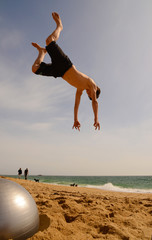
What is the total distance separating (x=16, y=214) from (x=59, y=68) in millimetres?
2929

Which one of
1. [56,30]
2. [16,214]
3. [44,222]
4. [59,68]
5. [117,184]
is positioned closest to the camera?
[16,214]

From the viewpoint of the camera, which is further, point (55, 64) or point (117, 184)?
point (117, 184)

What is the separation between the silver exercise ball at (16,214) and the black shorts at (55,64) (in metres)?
2.47

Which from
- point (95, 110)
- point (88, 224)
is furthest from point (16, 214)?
point (95, 110)

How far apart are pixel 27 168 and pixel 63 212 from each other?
20.4 meters

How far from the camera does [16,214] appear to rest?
9.05 feet

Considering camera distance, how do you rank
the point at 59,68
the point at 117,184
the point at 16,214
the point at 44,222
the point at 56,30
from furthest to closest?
the point at 117,184 < the point at 56,30 < the point at 59,68 < the point at 44,222 < the point at 16,214

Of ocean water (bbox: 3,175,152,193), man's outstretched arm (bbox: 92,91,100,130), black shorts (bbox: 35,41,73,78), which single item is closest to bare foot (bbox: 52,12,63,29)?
black shorts (bbox: 35,41,73,78)

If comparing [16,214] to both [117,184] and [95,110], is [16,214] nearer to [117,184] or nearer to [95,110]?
[95,110]

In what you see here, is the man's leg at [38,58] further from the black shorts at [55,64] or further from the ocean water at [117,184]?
the ocean water at [117,184]

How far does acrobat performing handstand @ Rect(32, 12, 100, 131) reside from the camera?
3.84 metres

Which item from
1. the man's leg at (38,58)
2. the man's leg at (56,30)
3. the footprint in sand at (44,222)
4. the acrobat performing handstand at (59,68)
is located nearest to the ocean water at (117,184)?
the footprint in sand at (44,222)

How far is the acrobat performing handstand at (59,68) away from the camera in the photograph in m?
3.84

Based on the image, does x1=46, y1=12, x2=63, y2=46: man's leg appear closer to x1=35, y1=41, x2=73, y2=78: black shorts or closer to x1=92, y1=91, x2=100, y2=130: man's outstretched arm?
Answer: x1=35, y1=41, x2=73, y2=78: black shorts
